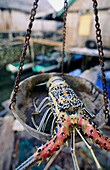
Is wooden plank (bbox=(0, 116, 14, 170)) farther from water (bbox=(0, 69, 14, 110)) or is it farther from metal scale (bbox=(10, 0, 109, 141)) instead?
water (bbox=(0, 69, 14, 110))

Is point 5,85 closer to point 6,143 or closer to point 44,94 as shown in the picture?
point 6,143

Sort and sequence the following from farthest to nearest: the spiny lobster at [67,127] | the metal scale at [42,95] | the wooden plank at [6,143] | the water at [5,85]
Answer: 1. the water at [5,85]
2. the wooden plank at [6,143]
3. the metal scale at [42,95]
4. the spiny lobster at [67,127]

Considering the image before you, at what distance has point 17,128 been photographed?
3436 millimetres

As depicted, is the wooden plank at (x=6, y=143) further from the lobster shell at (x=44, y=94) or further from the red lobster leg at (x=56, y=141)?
the red lobster leg at (x=56, y=141)

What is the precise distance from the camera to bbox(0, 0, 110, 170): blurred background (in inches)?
118

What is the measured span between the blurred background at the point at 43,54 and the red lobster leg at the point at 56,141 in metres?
2.13

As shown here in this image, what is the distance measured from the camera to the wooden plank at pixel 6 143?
2672mm

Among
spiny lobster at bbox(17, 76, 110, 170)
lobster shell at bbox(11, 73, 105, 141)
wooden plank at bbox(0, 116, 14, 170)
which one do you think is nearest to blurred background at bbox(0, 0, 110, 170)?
wooden plank at bbox(0, 116, 14, 170)

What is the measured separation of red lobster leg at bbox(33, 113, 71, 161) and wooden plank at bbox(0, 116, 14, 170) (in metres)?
2.14

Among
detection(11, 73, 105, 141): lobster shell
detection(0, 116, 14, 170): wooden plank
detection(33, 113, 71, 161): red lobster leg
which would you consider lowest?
detection(0, 116, 14, 170): wooden plank

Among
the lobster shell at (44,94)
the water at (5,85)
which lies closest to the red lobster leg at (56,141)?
the lobster shell at (44,94)

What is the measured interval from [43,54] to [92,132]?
35.9 ft

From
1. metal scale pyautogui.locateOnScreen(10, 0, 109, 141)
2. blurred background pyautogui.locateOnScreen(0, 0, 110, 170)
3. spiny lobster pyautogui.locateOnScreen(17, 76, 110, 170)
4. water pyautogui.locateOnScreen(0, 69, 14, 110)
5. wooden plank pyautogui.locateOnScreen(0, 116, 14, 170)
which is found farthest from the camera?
water pyautogui.locateOnScreen(0, 69, 14, 110)

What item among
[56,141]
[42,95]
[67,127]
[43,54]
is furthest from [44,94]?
[43,54]
